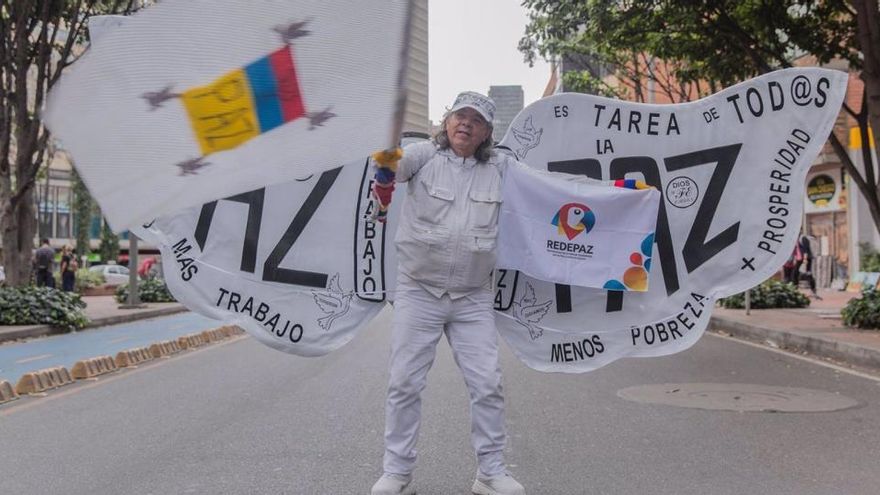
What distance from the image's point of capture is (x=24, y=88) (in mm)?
16656

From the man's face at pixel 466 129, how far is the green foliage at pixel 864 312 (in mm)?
10624

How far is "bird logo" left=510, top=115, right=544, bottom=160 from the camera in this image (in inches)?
217

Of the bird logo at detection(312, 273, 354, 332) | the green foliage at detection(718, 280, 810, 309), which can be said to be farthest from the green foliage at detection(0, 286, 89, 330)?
the bird logo at detection(312, 273, 354, 332)

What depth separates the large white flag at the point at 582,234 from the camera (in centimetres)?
512

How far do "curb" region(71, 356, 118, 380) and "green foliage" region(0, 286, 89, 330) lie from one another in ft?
Answer: 21.4

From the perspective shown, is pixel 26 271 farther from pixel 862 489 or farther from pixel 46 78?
pixel 862 489

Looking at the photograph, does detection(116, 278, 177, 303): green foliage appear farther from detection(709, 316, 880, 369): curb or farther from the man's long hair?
the man's long hair

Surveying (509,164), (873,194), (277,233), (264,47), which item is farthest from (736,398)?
(873,194)

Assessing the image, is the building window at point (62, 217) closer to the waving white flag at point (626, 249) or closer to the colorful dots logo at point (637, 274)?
the waving white flag at point (626, 249)

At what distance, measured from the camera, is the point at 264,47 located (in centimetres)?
375

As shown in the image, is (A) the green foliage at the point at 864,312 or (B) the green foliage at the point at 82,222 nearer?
(A) the green foliage at the point at 864,312

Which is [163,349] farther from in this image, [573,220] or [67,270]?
[67,270]

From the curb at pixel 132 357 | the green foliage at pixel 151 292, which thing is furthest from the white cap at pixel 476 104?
the green foliage at pixel 151 292

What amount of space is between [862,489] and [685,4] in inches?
388
